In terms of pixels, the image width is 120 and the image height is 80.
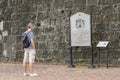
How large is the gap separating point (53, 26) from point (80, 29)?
1.83m

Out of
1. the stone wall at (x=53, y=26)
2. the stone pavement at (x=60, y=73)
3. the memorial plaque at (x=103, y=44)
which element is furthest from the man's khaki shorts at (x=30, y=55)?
the stone wall at (x=53, y=26)

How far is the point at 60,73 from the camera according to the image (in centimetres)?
1394

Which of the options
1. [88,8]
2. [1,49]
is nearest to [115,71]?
[88,8]

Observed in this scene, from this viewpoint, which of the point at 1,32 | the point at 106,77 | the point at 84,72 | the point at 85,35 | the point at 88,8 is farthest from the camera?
the point at 1,32

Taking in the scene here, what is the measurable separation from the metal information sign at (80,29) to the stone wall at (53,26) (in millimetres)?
939

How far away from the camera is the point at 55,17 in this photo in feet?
56.1

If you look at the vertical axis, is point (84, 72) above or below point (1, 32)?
below

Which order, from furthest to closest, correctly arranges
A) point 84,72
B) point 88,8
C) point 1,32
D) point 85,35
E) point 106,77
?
1. point 1,32
2. point 88,8
3. point 85,35
4. point 84,72
5. point 106,77

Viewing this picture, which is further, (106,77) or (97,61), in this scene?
(97,61)

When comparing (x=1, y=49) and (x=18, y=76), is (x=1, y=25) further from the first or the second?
(x=18, y=76)

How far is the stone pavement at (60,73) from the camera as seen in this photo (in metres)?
12.7

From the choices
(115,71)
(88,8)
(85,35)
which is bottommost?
(115,71)

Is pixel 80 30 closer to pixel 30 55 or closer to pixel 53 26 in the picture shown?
pixel 53 26

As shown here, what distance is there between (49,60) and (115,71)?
3841mm
